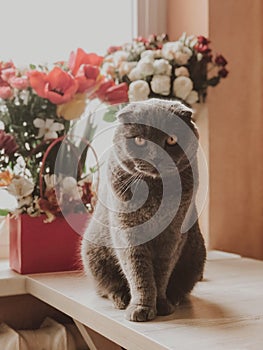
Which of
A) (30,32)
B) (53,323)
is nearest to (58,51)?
(30,32)

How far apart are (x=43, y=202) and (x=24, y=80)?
314 mm

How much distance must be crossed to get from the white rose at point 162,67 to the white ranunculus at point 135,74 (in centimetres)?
4

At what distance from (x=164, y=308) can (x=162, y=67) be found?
2.96ft

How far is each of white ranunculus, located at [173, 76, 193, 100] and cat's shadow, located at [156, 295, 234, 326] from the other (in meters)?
0.79

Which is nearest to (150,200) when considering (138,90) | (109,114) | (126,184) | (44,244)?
(126,184)

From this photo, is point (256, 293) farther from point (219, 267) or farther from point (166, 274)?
point (219, 267)

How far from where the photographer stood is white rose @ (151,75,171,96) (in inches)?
67.1

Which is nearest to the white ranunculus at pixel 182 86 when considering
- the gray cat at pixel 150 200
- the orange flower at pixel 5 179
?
the orange flower at pixel 5 179

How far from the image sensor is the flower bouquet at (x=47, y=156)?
1417 mm

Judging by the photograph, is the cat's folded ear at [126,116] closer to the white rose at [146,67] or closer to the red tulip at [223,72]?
the white rose at [146,67]

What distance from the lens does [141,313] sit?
94 centimetres

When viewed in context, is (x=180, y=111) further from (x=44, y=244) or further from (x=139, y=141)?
(x=44, y=244)

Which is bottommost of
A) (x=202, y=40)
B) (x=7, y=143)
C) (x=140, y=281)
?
(x=140, y=281)

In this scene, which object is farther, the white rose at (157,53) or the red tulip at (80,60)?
the white rose at (157,53)
